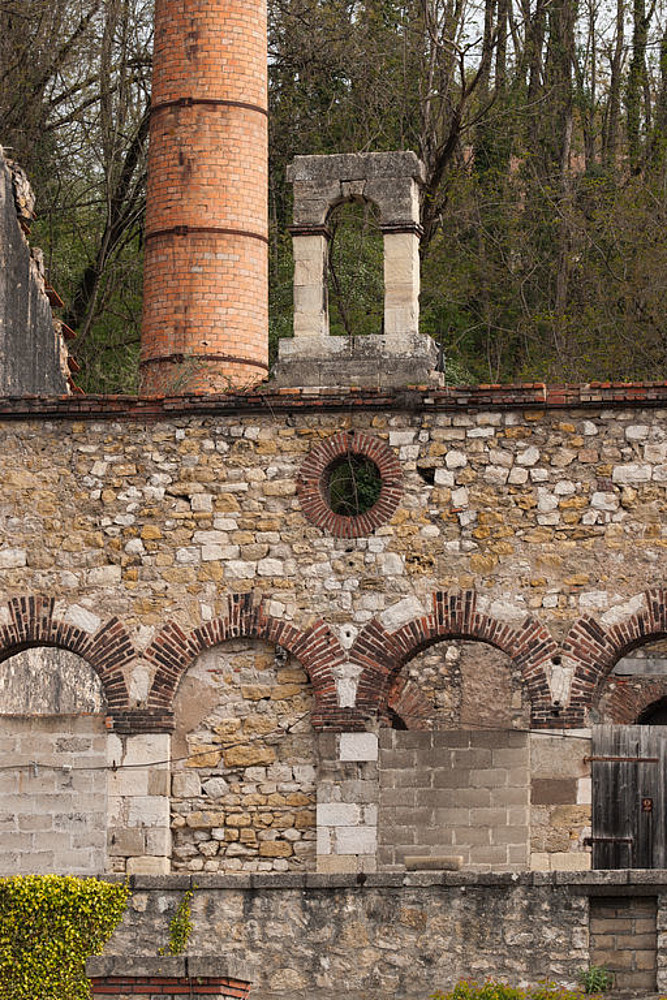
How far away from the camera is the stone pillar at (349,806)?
18078mm

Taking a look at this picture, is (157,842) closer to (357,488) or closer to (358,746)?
(358,746)

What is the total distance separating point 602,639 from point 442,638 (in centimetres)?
146

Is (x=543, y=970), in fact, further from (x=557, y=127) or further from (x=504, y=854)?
(x=557, y=127)

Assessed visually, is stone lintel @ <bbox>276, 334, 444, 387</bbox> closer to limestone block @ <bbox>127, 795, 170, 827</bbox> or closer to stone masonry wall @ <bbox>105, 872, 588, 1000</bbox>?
limestone block @ <bbox>127, 795, 170, 827</bbox>

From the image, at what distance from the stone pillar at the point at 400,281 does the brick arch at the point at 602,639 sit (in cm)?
372

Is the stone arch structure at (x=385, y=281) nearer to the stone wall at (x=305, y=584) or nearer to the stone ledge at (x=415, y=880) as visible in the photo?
the stone wall at (x=305, y=584)

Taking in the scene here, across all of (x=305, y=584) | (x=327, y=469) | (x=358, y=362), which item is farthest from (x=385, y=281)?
(x=305, y=584)

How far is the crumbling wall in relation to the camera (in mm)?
21484

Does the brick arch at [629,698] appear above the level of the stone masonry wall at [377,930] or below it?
above

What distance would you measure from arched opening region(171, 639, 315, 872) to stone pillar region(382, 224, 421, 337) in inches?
144

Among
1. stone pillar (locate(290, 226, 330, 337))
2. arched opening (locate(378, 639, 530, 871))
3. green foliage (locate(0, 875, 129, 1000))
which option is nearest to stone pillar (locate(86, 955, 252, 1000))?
green foliage (locate(0, 875, 129, 1000))

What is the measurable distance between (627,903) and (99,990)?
16.4 feet

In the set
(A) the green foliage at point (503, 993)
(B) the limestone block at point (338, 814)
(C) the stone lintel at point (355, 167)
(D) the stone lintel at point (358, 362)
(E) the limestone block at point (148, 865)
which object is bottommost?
(A) the green foliage at point (503, 993)

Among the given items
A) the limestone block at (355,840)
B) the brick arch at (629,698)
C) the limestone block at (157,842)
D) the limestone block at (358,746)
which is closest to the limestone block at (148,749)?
the limestone block at (157,842)
